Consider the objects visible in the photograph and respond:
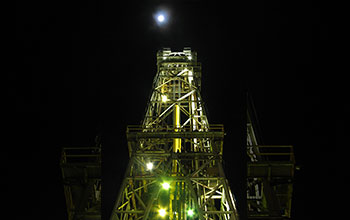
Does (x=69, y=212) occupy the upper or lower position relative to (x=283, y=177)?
lower

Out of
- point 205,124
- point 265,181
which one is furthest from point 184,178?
point 265,181

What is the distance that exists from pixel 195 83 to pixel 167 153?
23.3ft

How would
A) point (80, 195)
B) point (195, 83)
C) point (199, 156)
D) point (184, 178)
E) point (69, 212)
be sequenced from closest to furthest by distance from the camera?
point (184, 178) → point (199, 156) → point (69, 212) → point (80, 195) → point (195, 83)

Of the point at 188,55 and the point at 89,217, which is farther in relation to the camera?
the point at 188,55

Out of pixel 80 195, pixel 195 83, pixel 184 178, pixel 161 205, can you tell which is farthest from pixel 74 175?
pixel 195 83

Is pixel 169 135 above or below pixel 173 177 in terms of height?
above

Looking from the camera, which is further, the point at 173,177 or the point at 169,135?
the point at 169,135

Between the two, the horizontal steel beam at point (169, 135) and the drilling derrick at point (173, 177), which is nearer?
the drilling derrick at point (173, 177)

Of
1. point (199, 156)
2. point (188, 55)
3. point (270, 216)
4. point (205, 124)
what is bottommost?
point (270, 216)

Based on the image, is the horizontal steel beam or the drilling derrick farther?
the horizontal steel beam

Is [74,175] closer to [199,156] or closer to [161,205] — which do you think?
[161,205]

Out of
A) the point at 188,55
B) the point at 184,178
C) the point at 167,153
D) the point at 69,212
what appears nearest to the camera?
the point at 184,178

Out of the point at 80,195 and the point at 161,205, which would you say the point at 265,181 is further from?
the point at 80,195

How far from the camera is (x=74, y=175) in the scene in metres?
14.0
